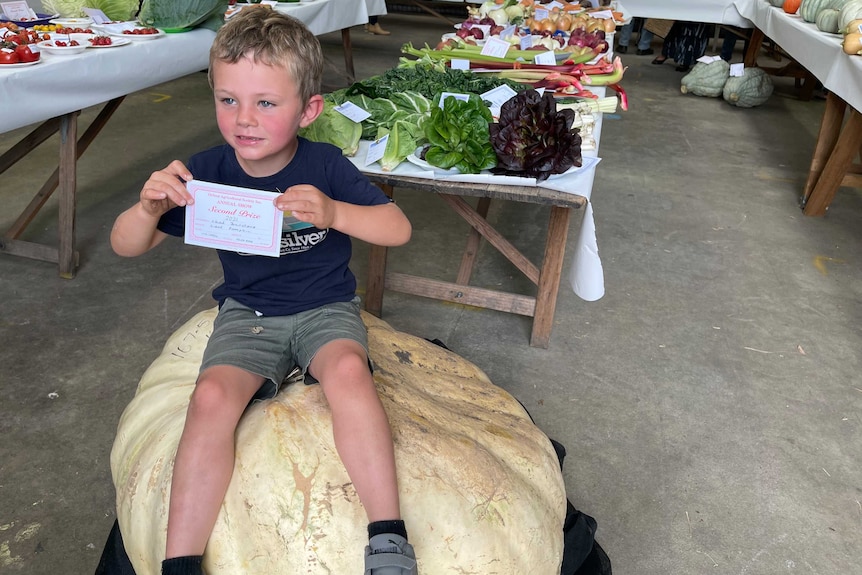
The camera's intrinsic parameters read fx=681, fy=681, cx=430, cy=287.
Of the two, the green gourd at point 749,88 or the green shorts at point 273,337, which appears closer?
the green shorts at point 273,337

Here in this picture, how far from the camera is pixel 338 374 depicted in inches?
63.7

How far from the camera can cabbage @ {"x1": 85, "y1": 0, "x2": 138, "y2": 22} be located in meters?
4.44

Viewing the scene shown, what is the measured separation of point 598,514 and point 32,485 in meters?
1.93

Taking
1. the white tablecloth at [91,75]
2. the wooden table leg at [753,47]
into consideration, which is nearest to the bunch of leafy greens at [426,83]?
the white tablecloth at [91,75]

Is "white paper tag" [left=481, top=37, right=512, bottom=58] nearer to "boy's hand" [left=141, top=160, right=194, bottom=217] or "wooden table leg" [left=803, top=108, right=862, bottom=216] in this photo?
"wooden table leg" [left=803, top=108, right=862, bottom=216]

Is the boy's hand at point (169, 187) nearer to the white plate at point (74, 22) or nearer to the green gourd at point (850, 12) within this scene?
the white plate at point (74, 22)

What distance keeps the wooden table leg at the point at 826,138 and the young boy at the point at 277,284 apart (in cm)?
421

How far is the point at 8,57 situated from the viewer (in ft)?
9.67

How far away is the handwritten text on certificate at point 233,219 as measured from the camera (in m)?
1.58

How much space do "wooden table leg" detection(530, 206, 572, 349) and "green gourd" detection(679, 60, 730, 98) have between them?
5.46m

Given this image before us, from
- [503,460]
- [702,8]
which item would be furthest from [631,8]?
[503,460]

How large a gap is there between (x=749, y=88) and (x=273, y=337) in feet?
23.1

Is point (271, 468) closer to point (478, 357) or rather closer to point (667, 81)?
point (478, 357)

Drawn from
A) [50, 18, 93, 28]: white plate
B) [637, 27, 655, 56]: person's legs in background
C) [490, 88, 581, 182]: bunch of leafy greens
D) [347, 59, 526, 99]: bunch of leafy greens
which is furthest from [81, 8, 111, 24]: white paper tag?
[637, 27, 655, 56]: person's legs in background
